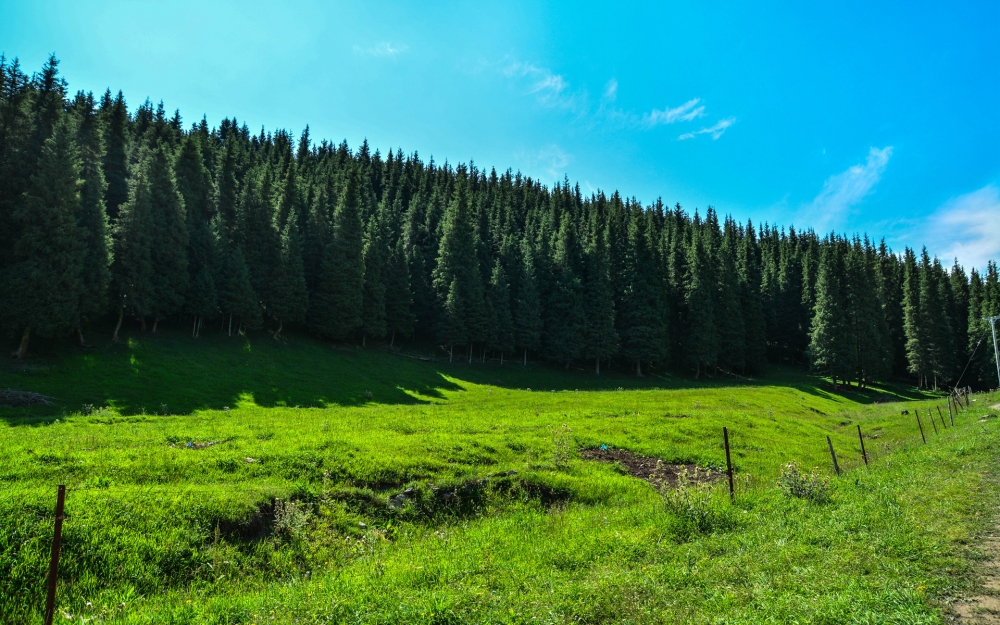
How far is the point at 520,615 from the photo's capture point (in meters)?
7.18

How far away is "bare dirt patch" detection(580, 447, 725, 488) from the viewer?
60.4 ft

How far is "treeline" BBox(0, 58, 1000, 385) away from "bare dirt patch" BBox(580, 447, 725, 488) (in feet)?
140

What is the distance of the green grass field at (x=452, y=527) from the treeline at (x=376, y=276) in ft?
83.1

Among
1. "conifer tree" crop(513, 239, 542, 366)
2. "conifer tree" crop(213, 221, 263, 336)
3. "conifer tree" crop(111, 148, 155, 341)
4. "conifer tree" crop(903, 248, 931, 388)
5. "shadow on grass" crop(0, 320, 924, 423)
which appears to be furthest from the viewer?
"conifer tree" crop(903, 248, 931, 388)

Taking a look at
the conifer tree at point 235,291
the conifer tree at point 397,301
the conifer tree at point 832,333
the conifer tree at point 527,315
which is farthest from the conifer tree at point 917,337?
the conifer tree at point 235,291

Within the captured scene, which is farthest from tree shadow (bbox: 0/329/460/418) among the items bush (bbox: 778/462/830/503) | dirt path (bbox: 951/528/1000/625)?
dirt path (bbox: 951/528/1000/625)

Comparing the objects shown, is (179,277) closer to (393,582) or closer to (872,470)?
(393,582)

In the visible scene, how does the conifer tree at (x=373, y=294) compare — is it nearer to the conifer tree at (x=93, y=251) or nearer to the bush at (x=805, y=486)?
the conifer tree at (x=93, y=251)

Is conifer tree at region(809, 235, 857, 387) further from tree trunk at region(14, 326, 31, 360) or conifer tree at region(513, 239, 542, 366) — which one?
tree trunk at region(14, 326, 31, 360)

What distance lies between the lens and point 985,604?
6.88m

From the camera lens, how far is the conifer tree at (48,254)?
36.2m

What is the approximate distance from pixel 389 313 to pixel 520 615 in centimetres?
6687

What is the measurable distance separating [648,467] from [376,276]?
57.5 m

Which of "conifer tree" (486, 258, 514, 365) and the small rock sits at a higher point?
"conifer tree" (486, 258, 514, 365)
